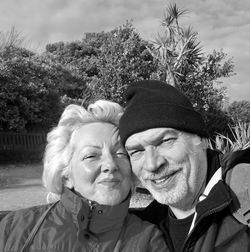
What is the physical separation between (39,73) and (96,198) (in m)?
14.5

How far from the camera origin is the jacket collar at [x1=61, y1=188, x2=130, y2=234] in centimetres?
230

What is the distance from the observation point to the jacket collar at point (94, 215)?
2.30m

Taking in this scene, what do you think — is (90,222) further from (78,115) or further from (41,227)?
(78,115)

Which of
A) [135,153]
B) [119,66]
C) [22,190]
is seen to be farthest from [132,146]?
[119,66]

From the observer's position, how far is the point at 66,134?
2742mm

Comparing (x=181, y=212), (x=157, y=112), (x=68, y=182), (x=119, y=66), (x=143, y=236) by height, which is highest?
(x=119, y=66)

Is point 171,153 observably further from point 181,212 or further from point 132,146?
point 181,212

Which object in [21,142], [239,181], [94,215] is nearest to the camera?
[239,181]

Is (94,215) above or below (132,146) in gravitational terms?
below

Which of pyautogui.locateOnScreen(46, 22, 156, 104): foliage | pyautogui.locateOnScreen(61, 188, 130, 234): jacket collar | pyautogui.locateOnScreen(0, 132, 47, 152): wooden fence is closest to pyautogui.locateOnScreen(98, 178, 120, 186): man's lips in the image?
pyautogui.locateOnScreen(61, 188, 130, 234): jacket collar

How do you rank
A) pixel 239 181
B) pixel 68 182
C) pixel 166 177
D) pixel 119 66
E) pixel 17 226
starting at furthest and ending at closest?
pixel 119 66 → pixel 68 182 → pixel 17 226 → pixel 166 177 → pixel 239 181

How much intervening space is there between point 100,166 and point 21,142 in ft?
48.4

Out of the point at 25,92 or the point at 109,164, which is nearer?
the point at 109,164

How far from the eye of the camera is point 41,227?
2408mm
